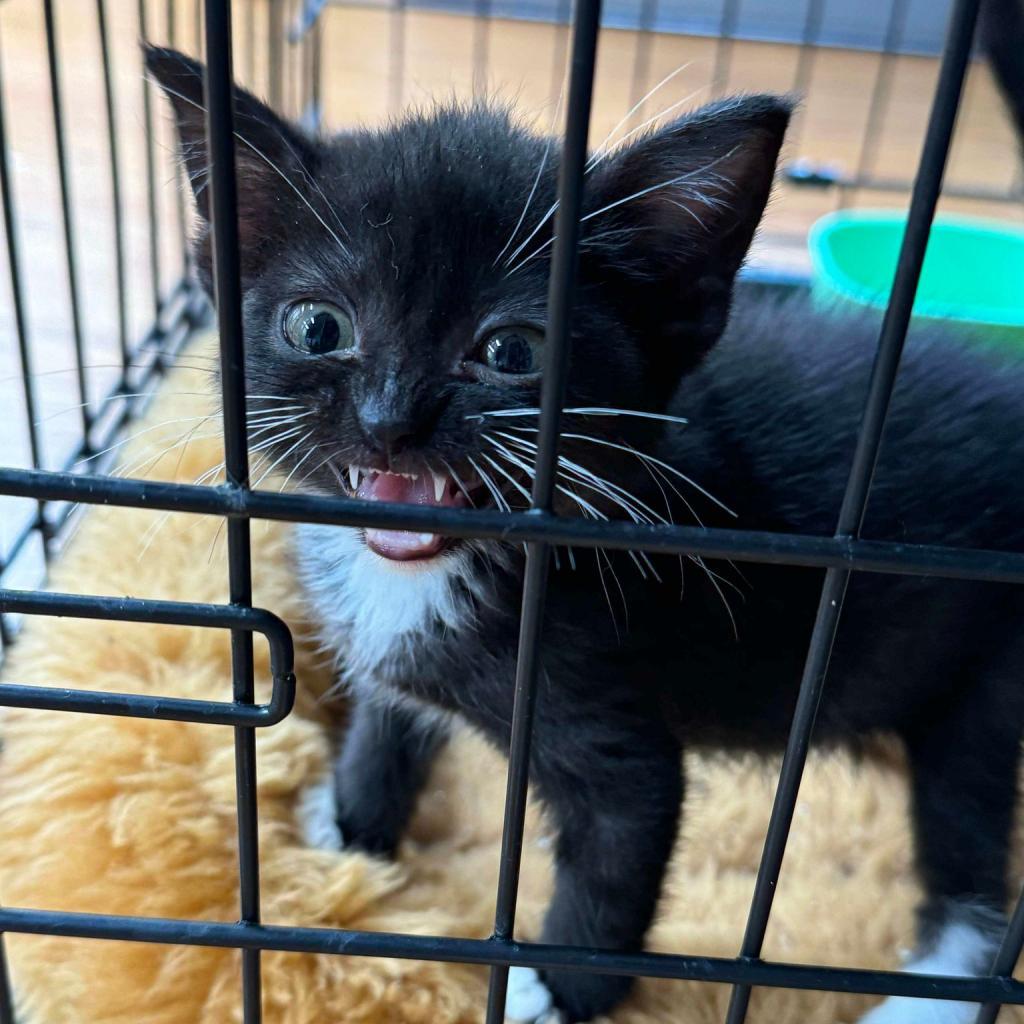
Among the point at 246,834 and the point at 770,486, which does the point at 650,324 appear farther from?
the point at 246,834

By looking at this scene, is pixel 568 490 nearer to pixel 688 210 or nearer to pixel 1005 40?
pixel 688 210

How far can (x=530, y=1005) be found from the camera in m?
1.08

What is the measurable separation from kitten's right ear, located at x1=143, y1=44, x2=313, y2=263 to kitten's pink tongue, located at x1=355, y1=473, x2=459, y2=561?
229mm

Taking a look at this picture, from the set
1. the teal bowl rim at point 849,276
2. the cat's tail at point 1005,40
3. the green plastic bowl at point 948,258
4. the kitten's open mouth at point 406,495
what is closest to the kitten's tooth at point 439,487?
the kitten's open mouth at point 406,495

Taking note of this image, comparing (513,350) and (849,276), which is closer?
(513,350)

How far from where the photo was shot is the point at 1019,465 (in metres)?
1.07

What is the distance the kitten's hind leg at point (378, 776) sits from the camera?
50.8 inches

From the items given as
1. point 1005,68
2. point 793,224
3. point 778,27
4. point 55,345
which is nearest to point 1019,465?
point 1005,68

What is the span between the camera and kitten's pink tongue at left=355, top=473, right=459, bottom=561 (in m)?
0.82

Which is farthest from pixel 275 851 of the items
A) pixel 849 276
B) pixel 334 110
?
Answer: pixel 334 110

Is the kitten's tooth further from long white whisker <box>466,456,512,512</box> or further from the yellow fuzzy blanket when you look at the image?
the yellow fuzzy blanket

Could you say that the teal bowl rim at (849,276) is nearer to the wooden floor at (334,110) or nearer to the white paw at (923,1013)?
the wooden floor at (334,110)

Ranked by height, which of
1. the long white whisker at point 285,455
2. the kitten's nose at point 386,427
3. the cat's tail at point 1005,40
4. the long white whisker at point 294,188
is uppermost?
the cat's tail at point 1005,40

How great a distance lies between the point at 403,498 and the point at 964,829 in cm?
65
